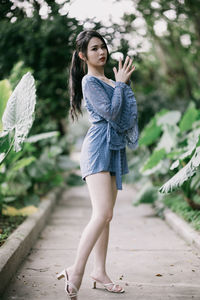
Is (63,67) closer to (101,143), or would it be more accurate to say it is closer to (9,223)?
(9,223)

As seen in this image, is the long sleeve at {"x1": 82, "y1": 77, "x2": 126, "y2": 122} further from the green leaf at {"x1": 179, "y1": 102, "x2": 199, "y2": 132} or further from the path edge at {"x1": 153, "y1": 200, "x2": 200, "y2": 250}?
the green leaf at {"x1": 179, "y1": 102, "x2": 199, "y2": 132}

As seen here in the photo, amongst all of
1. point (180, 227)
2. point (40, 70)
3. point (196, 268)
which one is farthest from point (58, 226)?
point (40, 70)

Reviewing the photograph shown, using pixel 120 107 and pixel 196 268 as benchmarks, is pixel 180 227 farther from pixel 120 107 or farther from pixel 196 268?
pixel 120 107

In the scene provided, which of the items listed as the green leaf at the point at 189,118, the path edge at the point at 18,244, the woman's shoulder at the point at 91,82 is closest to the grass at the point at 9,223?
the path edge at the point at 18,244

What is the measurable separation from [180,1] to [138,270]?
351 centimetres

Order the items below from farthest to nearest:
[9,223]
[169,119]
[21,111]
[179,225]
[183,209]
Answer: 1. [169,119]
2. [183,209]
3. [179,225]
4. [9,223]
5. [21,111]

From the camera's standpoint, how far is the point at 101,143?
2.72 metres

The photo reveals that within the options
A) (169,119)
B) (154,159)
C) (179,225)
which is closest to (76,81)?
(154,159)

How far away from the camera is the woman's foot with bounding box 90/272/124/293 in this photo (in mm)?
2842

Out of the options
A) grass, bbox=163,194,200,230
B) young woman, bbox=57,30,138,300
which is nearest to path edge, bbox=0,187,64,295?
young woman, bbox=57,30,138,300

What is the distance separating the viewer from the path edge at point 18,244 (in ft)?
9.74

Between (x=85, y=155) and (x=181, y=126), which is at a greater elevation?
(x=85, y=155)

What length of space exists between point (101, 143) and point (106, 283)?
39.9 inches

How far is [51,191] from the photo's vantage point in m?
8.21
